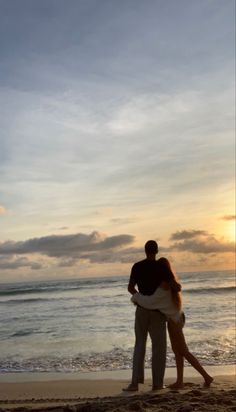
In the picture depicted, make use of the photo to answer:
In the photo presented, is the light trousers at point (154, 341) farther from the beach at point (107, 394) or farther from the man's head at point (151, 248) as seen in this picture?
the man's head at point (151, 248)

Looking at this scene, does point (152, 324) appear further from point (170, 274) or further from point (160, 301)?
point (170, 274)

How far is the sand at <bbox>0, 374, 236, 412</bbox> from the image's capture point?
491cm

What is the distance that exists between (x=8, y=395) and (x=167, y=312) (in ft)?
7.29

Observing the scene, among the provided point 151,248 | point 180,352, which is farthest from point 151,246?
point 180,352

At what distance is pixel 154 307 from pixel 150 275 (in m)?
0.39

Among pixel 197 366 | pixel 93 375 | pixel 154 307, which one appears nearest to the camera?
pixel 154 307

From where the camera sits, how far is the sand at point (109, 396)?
4.91m

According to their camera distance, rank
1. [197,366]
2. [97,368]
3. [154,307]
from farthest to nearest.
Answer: [97,368] < [197,366] < [154,307]

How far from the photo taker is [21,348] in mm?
10219

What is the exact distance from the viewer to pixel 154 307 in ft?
20.0

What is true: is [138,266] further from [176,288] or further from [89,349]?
[89,349]

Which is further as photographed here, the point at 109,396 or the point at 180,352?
the point at 180,352

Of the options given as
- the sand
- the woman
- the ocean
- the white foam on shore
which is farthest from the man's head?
the ocean

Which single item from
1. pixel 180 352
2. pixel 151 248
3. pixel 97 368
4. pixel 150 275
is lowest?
pixel 97 368
